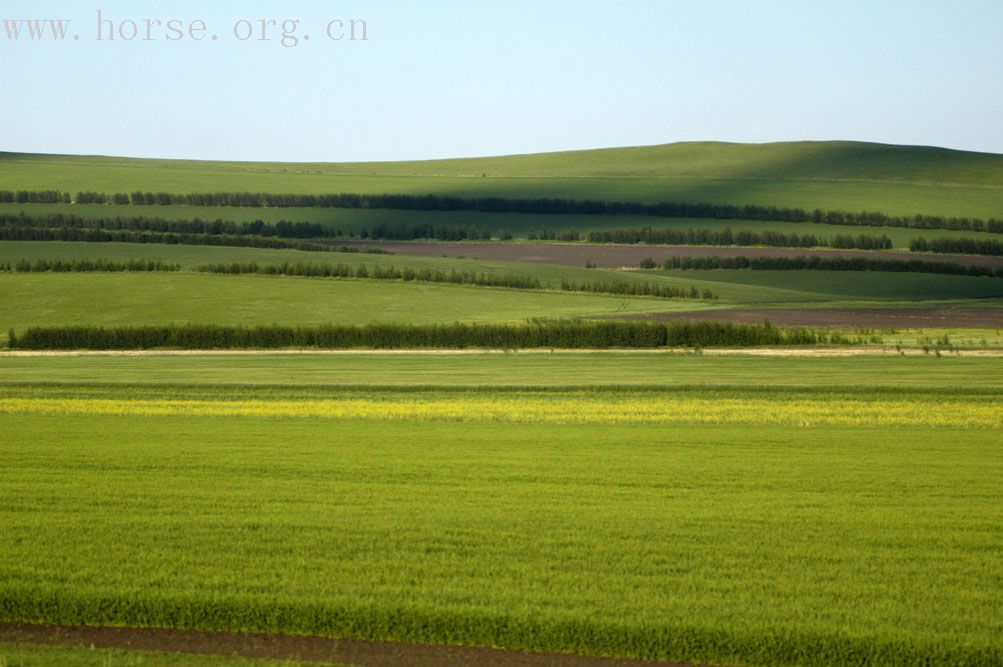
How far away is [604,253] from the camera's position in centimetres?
8700

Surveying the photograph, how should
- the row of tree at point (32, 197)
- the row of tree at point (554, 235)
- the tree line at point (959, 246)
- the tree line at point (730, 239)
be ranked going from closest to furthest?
the tree line at point (959, 246) → the tree line at point (730, 239) → the row of tree at point (554, 235) → the row of tree at point (32, 197)

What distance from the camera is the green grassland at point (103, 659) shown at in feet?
34.5

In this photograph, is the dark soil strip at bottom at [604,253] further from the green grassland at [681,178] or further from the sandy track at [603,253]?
the green grassland at [681,178]

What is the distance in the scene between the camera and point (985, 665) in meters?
10.3

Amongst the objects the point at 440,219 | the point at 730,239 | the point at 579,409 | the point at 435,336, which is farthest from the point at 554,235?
the point at 579,409

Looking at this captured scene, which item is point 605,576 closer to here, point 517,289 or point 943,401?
point 943,401

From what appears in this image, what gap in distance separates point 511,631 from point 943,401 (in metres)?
23.1

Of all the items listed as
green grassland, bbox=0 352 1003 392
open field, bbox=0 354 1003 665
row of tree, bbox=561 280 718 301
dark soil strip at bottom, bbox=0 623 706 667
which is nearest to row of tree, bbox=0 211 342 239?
row of tree, bbox=561 280 718 301

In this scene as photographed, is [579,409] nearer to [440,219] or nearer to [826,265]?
[826,265]

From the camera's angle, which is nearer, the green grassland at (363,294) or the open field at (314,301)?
the open field at (314,301)

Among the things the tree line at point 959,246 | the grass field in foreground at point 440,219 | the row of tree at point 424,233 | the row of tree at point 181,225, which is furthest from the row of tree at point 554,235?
the tree line at point 959,246

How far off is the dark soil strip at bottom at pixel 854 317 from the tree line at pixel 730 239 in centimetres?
2594

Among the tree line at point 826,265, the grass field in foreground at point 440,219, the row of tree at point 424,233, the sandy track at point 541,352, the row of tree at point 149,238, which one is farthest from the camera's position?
the row of tree at point 424,233

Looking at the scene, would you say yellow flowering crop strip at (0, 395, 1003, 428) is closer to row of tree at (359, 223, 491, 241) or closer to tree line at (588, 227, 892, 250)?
tree line at (588, 227, 892, 250)
